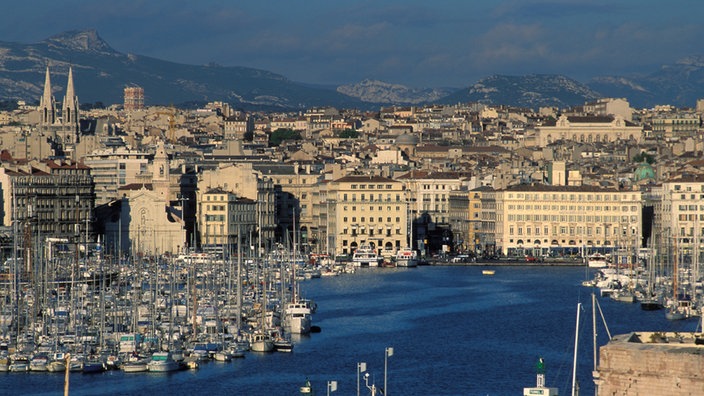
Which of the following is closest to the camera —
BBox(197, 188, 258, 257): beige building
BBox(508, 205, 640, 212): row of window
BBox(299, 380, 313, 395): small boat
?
BBox(299, 380, 313, 395): small boat

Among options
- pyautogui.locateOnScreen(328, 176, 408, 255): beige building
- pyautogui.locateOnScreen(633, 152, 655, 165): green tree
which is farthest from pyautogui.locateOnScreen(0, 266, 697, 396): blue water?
pyautogui.locateOnScreen(633, 152, 655, 165): green tree

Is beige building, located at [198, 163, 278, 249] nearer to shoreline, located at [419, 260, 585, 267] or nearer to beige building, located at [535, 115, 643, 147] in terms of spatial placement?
shoreline, located at [419, 260, 585, 267]

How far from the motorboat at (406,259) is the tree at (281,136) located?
63035 millimetres

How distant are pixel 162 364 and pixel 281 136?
11877cm

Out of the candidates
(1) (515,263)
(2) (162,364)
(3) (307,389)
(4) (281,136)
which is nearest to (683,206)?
(1) (515,263)

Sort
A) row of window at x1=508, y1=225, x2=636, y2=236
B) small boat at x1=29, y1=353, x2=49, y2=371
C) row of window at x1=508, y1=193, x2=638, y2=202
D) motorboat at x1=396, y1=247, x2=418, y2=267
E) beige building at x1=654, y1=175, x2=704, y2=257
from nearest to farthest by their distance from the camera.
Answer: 1. small boat at x1=29, y1=353, x2=49, y2=371
2. motorboat at x1=396, y1=247, x2=418, y2=267
3. beige building at x1=654, y1=175, x2=704, y2=257
4. row of window at x1=508, y1=225, x2=636, y2=236
5. row of window at x1=508, y1=193, x2=638, y2=202

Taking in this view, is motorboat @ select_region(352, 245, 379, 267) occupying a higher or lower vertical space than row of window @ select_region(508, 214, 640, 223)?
lower

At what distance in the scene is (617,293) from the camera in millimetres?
65250

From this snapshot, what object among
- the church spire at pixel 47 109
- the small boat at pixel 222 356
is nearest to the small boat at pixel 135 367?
the small boat at pixel 222 356

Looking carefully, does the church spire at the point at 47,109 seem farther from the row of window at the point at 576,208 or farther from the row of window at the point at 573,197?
the row of window at the point at 576,208

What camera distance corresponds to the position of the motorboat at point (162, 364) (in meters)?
41.6

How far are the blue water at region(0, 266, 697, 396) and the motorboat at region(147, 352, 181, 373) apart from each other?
1.00ft

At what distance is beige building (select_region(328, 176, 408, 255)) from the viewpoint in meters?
94.5

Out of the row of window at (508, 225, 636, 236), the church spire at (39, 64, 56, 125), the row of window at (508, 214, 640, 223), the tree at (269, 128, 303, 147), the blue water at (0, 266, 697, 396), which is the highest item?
the church spire at (39, 64, 56, 125)
